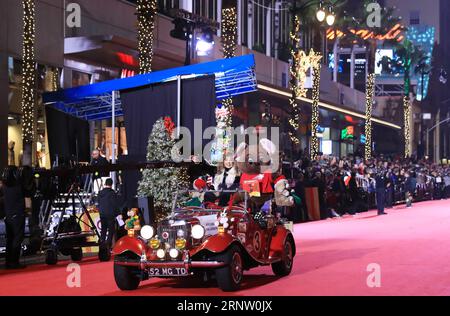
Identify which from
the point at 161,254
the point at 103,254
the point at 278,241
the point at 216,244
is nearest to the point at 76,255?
the point at 103,254

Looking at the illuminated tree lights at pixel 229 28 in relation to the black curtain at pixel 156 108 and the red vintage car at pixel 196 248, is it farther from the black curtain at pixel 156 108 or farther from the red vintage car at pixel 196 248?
the red vintage car at pixel 196 248

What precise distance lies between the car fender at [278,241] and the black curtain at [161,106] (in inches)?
269

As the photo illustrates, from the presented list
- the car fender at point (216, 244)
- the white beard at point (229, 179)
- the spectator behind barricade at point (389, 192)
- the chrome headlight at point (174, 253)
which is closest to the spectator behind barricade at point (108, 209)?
the white beard at point (229, 179)

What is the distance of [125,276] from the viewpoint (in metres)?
12.3

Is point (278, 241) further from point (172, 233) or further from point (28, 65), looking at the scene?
point (28, 65)

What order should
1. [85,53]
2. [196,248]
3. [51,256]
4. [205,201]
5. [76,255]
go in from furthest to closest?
1. [85,53]
2. [76,255]
3. [51,256]
4. [205,201]
5. [196,248]

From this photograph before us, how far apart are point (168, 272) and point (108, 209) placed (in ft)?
20.2

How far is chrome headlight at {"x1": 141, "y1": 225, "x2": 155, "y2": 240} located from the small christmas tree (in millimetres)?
6590

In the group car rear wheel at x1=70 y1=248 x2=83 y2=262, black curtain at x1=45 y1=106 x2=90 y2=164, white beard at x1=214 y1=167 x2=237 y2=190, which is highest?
black curtain at x1=45 y1=106 x2=90 y2=164

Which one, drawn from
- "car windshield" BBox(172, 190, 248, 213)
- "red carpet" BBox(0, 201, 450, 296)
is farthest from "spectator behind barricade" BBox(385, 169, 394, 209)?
"car windshield" BBox(172, 190, 248, 213)

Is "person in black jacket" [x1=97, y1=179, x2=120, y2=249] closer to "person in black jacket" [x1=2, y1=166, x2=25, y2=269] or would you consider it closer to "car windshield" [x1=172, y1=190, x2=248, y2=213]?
"person in black jacket" [x1=2, y1=166, x2=25, y2=269]

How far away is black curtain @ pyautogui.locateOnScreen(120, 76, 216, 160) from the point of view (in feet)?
67.6

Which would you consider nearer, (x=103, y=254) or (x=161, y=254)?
(x=161, y=254)
